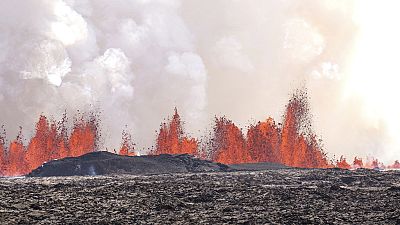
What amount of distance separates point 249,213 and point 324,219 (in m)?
3.39

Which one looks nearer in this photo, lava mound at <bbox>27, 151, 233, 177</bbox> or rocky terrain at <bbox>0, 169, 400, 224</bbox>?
rocky terrain at <bbox>0, 169, 400, 224</bbox>

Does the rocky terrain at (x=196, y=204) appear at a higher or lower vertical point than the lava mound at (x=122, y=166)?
lower

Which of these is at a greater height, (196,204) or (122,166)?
(122,166)

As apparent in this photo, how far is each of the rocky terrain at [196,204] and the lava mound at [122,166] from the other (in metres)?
20.3

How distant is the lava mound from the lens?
55353 mm

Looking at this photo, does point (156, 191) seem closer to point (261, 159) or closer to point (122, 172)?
point (122, 172)

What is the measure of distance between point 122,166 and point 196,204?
30.2 meters

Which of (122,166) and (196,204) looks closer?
(196,204)

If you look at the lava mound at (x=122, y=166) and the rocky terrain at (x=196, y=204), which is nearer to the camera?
the rocky terrain at (x=196, y=204)

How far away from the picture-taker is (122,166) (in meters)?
55.8

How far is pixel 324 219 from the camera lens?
2247 cm

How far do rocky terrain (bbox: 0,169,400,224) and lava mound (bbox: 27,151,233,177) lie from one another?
20339mm

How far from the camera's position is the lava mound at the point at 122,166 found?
5535 centimetres

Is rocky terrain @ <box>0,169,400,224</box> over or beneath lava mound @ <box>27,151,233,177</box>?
beneath
